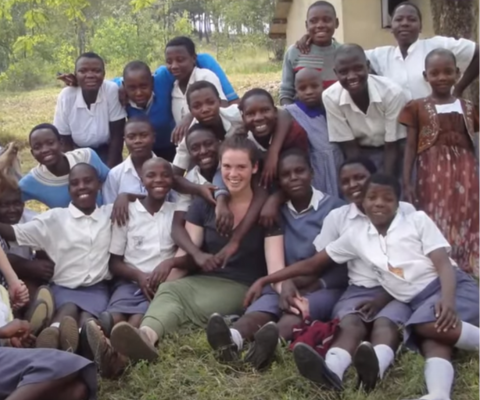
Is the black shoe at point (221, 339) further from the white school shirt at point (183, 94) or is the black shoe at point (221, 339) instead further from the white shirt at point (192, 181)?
the white school shirt at point (183, 94)

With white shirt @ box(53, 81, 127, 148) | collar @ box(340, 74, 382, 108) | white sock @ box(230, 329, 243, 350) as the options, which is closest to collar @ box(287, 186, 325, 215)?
collar @ box(340, 74, 382, 108)

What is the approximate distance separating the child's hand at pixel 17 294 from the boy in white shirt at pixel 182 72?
1.51 m

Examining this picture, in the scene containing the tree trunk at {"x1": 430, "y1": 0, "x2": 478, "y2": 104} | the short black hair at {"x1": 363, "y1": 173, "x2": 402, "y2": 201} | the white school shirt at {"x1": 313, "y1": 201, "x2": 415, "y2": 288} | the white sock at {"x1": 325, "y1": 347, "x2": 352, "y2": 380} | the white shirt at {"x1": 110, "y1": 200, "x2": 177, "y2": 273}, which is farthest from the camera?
the tree trunk at {"x1": 430, "y1": 0, "x2": 478, "y2": 104}

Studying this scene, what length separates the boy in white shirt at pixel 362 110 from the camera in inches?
164

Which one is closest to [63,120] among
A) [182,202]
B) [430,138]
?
[182,202]

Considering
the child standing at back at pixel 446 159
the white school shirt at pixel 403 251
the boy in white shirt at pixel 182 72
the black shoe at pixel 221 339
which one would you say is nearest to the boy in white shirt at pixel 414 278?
the white school shirt at pixel 403 251

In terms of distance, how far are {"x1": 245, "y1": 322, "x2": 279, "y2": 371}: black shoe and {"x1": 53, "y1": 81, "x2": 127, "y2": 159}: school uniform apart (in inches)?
78.8

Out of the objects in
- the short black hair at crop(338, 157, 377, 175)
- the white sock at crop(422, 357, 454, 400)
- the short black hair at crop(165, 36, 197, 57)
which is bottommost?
the white sock at crop(422, 357, 454, 400)

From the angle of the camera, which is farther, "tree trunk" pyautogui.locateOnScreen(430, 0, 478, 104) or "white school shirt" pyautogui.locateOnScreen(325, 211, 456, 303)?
"tree trunk" pyautogui.locateOnScreen(430, 0, 478, 104)

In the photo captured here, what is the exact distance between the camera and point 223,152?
4.00 metres

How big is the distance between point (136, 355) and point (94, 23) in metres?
18.6

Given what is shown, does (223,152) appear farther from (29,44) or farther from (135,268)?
(29,44)

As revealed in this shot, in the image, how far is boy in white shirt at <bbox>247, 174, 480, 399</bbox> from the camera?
331cm

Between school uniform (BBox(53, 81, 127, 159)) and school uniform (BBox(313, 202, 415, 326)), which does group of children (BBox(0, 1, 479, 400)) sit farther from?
school uniform (BBox(53, 81, 127, 159))
